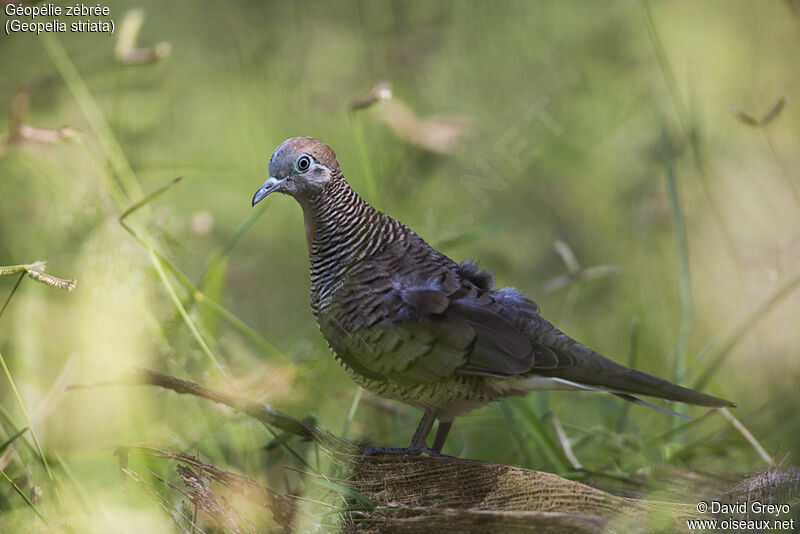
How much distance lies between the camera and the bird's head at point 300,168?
226 centimetres

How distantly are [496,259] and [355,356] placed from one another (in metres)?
1.95

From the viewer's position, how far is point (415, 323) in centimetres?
239

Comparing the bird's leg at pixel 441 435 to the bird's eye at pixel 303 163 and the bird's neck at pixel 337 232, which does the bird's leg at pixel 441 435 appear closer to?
the bird's neck at pixel 337 232

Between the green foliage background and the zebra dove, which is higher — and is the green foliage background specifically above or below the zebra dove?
above

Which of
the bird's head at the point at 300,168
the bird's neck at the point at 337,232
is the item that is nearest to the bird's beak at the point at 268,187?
the bird's head at the point at 300,168

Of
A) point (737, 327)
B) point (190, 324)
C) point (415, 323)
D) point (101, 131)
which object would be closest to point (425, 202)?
point (737, 327)

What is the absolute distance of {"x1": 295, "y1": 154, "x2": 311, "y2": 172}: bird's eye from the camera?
2.28 metres

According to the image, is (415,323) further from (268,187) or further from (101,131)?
(101,131)

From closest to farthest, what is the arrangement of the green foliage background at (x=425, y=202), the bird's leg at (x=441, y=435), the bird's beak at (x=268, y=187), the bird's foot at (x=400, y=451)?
the bird's beak at (x=268, y=187) → the bird's foot at (x=400, y=451) → the bird's leg at (x=441, y=435) → the green foliage background at (x=425, y=202)

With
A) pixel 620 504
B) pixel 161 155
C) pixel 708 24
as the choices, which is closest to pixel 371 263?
pixel 620 504

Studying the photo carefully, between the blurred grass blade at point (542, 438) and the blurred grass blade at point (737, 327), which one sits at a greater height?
the blurred grass blade at point (737, 327)

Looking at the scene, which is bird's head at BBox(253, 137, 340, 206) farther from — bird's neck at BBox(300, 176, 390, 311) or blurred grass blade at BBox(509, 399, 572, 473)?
blurred grass blade at BBox(509, 399, 572, 473)

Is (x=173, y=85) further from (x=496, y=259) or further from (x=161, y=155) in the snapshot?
(x=496, y=259)

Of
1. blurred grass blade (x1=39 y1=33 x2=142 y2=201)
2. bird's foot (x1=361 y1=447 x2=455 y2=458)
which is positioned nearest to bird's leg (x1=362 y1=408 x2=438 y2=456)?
bird's foot (x1=361 y1=447 x2=455 y2=458)
